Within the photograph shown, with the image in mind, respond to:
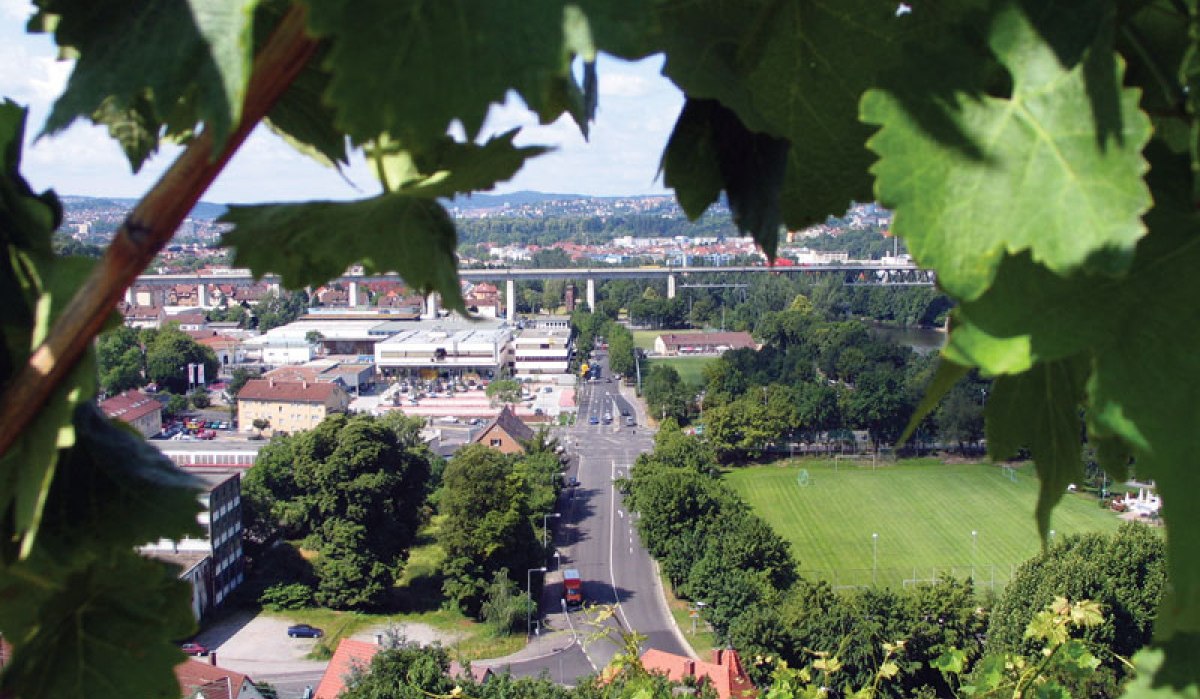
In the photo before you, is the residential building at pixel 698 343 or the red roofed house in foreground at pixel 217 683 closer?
the red roofed house in foreground at pixel 217 683

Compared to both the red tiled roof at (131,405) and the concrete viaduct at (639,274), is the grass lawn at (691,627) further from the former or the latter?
the concrete viaduct at (639,274)

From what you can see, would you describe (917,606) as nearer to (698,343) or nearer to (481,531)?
(481,531)

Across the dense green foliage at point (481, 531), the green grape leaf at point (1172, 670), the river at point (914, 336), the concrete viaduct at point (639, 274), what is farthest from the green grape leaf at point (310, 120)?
the concrete viaduct at point (639, 274)

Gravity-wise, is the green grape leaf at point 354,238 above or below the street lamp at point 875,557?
above

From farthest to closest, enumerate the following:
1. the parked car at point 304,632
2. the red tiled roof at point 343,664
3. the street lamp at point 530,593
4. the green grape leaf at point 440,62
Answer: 1. the street lamp at point 530,593
2. the parked car at point 304,632
3. the red tiled roof at point 343,664
4. the green grape leaf at point 440,62

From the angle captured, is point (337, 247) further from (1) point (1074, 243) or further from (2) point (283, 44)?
(1) point (1074, 243)

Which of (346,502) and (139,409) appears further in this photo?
(139,409)

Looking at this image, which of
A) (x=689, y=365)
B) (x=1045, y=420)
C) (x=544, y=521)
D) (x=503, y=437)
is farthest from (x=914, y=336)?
(x=1045, y=420)

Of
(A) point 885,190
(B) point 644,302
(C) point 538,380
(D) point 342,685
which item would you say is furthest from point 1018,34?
(B) point 644,302
